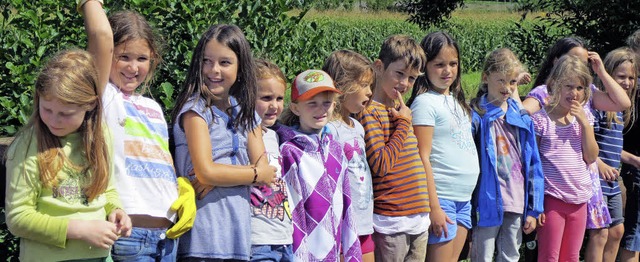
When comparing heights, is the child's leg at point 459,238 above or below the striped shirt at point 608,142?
below

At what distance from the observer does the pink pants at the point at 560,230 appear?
5.21 m

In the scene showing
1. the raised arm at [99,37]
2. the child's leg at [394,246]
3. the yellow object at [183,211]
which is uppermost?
the raised arm at [99,37]

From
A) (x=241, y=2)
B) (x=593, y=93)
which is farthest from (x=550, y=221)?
(x=241, y=2)

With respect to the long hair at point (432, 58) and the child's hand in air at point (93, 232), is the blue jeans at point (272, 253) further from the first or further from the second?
the long hair at point (432, 58)

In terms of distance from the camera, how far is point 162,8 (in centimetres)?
463

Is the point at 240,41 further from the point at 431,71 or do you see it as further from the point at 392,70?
the point at 431,71

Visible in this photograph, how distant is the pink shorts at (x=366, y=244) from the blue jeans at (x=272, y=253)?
1.64 ft

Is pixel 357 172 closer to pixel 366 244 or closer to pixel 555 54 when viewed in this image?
pixel 366 244


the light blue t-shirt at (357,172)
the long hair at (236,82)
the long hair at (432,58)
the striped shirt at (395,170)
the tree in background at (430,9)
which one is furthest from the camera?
the tree in background at (430,9)

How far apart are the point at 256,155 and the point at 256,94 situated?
282 millimetres

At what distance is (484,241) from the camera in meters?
4.98

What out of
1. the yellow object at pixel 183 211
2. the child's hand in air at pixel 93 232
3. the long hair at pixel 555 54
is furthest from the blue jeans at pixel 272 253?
the long hair at pixel 555 54

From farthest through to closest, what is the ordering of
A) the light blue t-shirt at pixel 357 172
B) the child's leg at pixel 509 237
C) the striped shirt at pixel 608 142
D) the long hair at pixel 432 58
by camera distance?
the striped shirt at pixel 608 142, the child's leg at pixel 509 237, the long hair at pixel 432 58, the light blue t-shirt at pixel 357 172

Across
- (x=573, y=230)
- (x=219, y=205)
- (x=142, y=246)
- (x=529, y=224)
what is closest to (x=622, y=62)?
(x=573, y=230)
